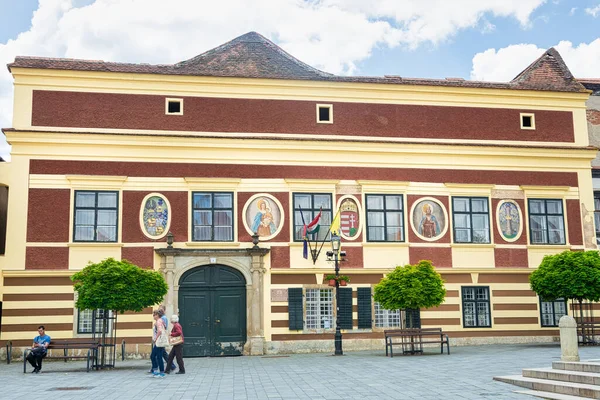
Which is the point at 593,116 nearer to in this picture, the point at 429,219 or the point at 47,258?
the point at 429,219

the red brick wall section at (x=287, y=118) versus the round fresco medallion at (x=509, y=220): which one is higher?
the red brick wall section at (x=287, y=118)

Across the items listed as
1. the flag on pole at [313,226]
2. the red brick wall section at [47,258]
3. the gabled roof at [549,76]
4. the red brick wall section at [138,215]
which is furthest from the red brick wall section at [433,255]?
the red brick wall section at [47,258]

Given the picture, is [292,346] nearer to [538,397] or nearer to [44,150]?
[44,150]

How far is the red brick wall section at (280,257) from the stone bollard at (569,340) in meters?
12.4

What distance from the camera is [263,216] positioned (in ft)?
87.8

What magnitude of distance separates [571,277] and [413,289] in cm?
615

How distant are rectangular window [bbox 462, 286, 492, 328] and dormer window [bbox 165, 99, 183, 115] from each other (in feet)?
43.5

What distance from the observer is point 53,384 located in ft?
54.5

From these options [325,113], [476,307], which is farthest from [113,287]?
[476,307]

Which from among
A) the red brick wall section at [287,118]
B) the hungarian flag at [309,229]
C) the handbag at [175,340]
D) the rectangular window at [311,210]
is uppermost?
the red brick wall section at [287,118]

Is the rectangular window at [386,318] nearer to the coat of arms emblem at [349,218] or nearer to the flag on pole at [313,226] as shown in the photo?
the coat of arms emblem at [349,218]

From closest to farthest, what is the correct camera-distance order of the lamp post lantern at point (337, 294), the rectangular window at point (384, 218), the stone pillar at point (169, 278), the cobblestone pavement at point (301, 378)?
the cobblestone pavement at point (301, 378) < the lamp post lantern at point (337, 294) < the stone pillar at point (169, 278) < the rectangular window at point (384, 218)

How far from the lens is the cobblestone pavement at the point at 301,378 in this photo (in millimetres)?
13953

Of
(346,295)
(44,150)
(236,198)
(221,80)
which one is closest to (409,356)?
(346,295)
